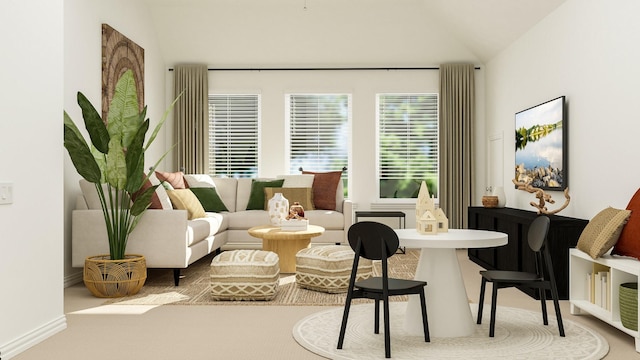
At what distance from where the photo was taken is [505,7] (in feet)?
21.0

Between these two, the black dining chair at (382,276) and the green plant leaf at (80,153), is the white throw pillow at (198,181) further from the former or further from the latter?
the black dining chair at (382,276)

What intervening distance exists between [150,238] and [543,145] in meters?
3.92

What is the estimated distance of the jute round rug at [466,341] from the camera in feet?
10.7

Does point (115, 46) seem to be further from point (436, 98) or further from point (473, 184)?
point (473, 184)

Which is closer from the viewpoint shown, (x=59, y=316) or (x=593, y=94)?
(x=59, y=316)

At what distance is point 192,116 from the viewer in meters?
8.70

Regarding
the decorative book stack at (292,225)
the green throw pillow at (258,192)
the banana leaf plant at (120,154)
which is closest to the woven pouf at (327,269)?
the decorative book stack at (292,225)

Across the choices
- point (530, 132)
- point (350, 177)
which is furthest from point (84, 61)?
point (530, 132)

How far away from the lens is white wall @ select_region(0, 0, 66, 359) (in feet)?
10.6

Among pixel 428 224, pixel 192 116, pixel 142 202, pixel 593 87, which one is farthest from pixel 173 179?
pixel 593 87

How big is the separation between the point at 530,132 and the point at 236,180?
3.90 metres

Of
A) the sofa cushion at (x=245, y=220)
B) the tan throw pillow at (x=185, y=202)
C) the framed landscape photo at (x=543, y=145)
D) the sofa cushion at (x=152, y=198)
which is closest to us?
the sofa cushion at (x=152, y=198)

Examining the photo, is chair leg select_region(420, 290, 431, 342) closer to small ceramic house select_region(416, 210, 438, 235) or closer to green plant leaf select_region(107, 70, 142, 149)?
small ceramic house select_region(416, 210, 438, 235)

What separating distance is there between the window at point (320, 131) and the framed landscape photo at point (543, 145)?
2.75 meters
